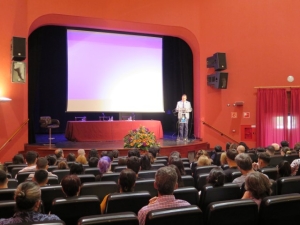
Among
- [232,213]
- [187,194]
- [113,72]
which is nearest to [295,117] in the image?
[113,72]

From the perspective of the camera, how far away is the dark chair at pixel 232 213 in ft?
7.95

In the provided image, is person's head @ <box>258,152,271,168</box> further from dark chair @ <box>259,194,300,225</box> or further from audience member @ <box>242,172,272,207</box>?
dark chair @ <box>259,194,300,225</box>

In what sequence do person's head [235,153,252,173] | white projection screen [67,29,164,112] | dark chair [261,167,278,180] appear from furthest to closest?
white projection screen [67,29,164,112] → dark chair [261,167,278,180] → person's head [235,153,252,173]

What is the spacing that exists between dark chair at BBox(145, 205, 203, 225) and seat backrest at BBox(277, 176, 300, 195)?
4.56 ft

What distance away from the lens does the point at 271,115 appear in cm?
1114

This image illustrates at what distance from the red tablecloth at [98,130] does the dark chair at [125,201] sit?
758 cm

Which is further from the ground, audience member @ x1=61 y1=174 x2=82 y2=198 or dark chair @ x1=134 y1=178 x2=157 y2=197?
audience member @ x1=61 y1=174 x2=82 y2=198

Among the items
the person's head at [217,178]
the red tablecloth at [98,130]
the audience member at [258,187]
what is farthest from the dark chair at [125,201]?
the red tablecloth at [98,130]

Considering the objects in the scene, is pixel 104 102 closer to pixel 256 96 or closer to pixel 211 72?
pixel 211 72

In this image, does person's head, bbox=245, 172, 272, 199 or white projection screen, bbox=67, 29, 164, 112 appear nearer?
person's head, bbox=245, 172, 272, 199

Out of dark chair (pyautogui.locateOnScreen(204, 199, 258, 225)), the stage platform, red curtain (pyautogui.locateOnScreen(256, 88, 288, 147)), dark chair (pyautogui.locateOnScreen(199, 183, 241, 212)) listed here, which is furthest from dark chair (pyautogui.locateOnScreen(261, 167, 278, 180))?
red curtain (pyautogui.locateOnScreen(256, 88, 288, 147))

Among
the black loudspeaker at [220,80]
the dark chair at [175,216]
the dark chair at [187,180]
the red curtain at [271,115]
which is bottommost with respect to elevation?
the dark chair at [187,180]

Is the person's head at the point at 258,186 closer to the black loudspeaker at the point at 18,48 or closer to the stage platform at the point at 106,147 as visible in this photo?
the stage platform at the point at 106,147

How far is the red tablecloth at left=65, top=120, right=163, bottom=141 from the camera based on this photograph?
33.6ft
